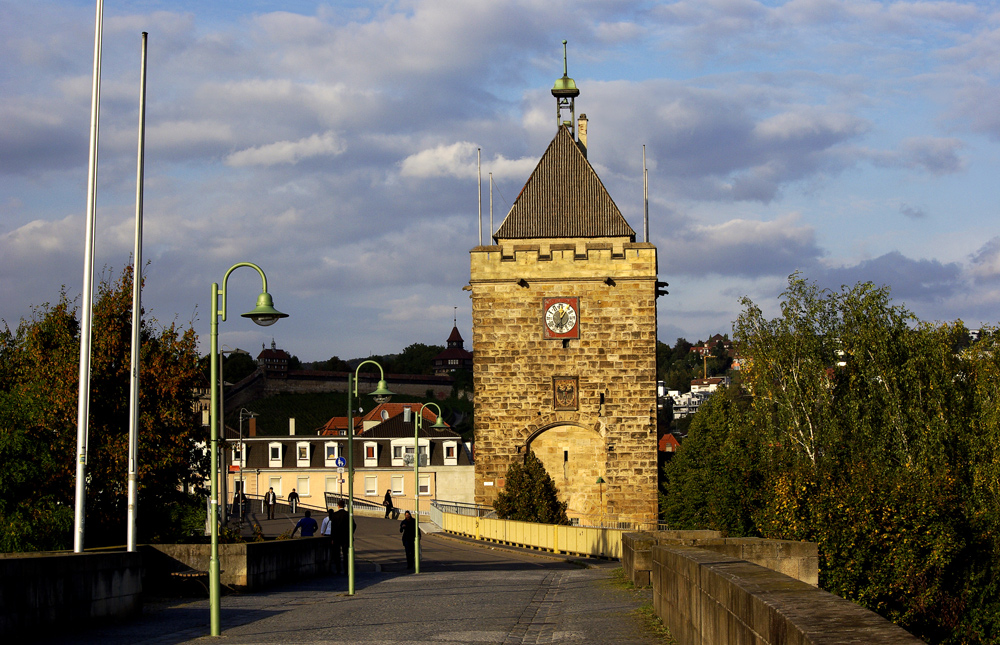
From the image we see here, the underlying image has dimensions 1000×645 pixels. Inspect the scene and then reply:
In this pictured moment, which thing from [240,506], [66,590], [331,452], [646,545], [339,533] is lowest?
[240,506]

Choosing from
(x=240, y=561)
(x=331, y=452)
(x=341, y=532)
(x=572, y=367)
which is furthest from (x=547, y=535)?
(x=331, y=452)

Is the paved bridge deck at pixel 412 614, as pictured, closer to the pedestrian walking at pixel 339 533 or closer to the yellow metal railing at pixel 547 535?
the pedestrian walking at pixel 339 533

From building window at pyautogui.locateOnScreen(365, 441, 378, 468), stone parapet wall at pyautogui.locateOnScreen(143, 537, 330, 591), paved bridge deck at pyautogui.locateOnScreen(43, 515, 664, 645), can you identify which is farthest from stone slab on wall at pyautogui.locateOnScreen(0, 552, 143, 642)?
building window at pyautogui.locateOnScreen(365, 441, 378, 468)

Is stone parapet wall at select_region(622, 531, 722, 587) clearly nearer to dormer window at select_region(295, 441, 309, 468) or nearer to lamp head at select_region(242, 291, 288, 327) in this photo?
lamp head at select_region(242, 291, 288, 327)

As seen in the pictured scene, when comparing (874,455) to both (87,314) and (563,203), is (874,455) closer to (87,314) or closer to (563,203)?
(563,203)

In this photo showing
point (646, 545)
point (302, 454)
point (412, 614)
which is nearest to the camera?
point (412, 614)

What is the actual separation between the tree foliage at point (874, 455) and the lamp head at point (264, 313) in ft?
67.4

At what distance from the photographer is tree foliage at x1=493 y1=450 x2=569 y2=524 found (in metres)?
45.7

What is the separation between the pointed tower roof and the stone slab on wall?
3734cm

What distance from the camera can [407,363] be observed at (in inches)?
7692

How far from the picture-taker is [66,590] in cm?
1262

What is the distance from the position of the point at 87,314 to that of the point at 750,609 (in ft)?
49.6

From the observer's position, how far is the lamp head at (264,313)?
14461 mm

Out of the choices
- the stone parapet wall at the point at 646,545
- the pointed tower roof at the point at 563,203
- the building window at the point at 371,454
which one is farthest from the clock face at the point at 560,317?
the building window at the point at 371,454
